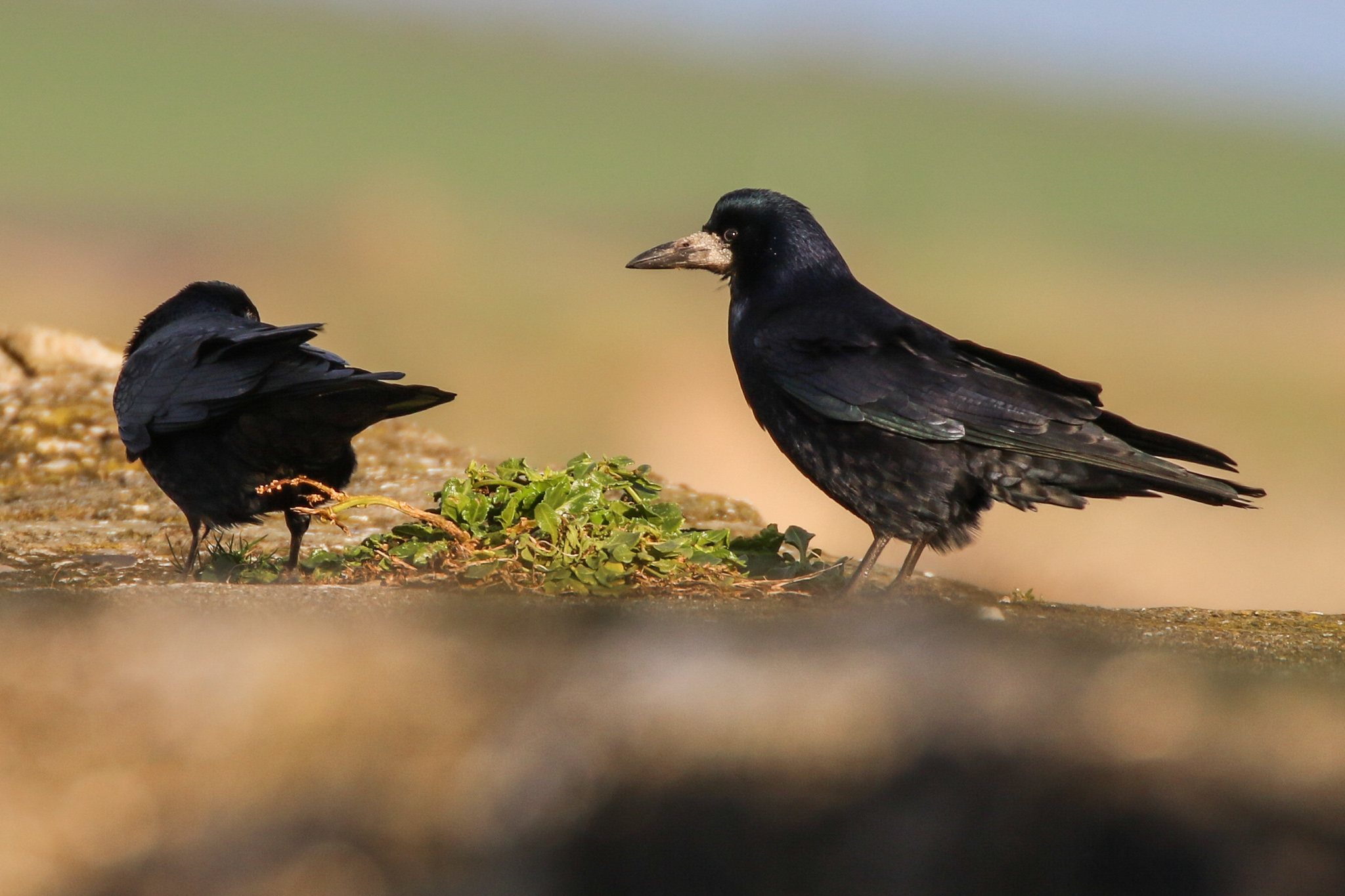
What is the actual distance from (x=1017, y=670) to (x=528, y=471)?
2317mm

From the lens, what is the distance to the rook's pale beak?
240 inches

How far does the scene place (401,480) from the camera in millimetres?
7562

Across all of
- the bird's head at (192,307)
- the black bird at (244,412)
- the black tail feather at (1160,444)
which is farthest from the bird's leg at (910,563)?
the bird's head at (192,307)

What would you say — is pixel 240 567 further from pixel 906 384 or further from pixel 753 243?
pixel 906 384

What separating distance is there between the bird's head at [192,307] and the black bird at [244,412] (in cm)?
37

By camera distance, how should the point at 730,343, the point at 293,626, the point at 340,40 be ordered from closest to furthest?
the point at 293,626, the point at 730,343, the point at 340,40

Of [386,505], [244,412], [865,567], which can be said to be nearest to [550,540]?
[386,505]

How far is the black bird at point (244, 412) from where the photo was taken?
16.0 feet

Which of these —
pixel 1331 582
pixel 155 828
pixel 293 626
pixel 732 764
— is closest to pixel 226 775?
pixel 155 828

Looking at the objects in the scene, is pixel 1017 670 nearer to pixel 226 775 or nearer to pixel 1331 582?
pixel 226 775

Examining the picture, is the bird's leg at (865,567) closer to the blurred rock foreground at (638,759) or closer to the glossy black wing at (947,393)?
the glossy black wing at (947,393)

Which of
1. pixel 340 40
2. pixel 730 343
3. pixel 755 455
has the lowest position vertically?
pixel 755 455

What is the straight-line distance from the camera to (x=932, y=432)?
4.95 m

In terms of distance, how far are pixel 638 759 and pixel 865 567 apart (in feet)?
7.01
